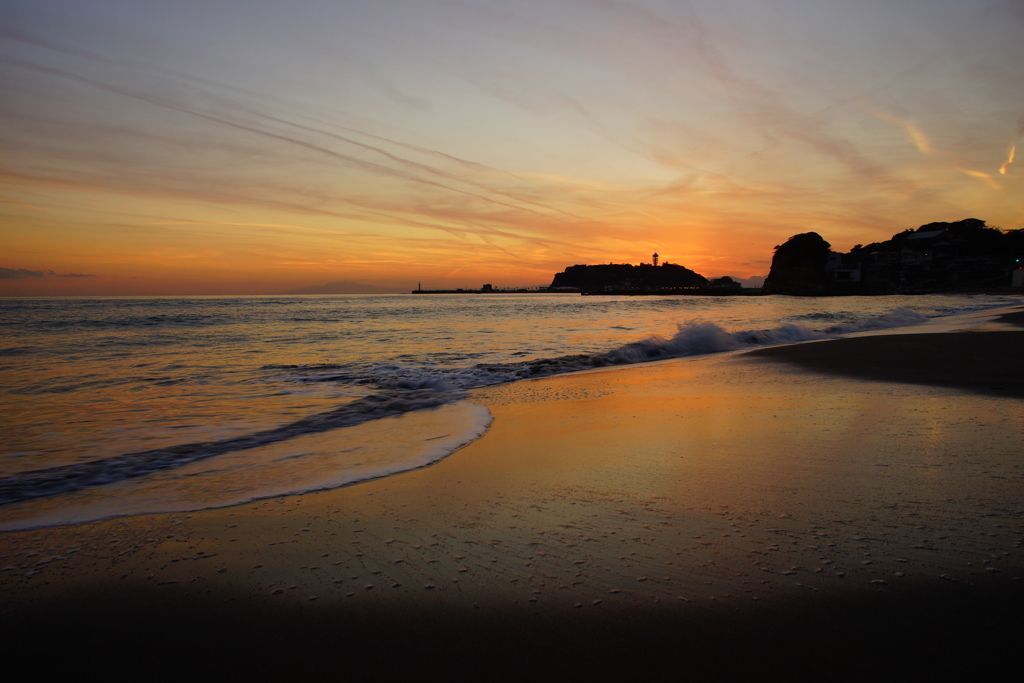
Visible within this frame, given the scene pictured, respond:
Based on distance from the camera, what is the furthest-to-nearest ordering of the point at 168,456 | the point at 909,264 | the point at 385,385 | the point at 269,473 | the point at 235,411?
the point at 909,264
the point at 385,385
the point at 235,411
the point at 168,456
the point at 269,473

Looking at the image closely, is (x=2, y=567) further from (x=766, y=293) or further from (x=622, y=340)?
(x=766, y=293)

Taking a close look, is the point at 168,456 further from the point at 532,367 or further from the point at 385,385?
the point at 532,367

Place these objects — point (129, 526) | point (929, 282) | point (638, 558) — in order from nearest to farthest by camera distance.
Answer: point (638, 558), point (129, 526), point (929, 282)

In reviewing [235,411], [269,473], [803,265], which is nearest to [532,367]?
[235,411]

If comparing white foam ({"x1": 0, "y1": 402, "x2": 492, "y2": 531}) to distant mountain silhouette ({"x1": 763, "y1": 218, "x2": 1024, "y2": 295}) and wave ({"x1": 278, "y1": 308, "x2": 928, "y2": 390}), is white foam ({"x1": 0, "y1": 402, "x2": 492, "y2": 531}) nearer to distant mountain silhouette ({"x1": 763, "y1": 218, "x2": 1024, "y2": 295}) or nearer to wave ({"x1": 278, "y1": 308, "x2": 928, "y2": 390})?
wave ({"x1": 278, "y1": 308, "x2": 928, "y2": 390})

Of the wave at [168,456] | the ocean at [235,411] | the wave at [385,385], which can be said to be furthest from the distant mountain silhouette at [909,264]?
the wave at [168,456]

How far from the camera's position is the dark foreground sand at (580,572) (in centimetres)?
165

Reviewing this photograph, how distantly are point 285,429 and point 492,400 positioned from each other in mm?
2704

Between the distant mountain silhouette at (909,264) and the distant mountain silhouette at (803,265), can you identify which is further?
the distant mountain silhouette at (803,265)

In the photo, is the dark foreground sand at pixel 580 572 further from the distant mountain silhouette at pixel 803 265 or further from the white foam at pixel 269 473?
the distant mountain silhouette at pixel 803 265

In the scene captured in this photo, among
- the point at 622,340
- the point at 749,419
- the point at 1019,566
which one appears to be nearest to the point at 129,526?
the point at 1019,566

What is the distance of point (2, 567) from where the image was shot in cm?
241

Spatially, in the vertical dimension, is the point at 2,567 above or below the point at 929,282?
below

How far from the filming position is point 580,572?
7.06 feet
